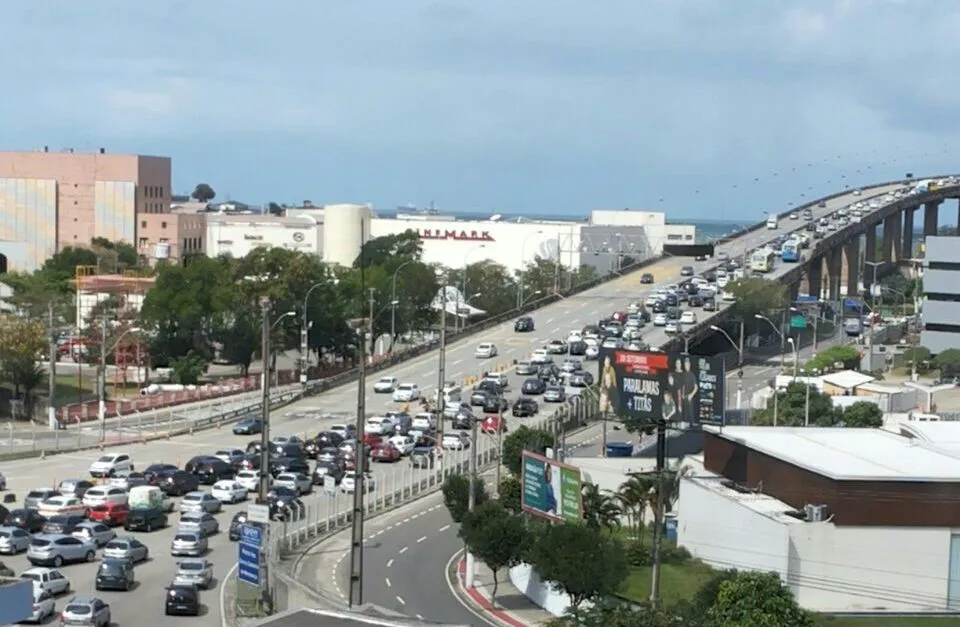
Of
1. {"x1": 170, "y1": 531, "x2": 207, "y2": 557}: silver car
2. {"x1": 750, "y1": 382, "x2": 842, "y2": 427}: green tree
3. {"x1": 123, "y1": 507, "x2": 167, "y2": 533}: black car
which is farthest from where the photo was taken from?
{"x1": 750, "y1": 382, "x2": 842, "y2": 427}: green tree

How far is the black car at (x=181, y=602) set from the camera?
3884cm

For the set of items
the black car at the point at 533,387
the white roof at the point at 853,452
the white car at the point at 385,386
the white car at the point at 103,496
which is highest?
the white roof at the point at 853,452

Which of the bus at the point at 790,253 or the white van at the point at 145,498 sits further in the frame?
the bus at the point at 790,253

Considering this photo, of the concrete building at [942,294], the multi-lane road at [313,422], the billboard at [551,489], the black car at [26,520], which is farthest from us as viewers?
the concrete building at [942,294]

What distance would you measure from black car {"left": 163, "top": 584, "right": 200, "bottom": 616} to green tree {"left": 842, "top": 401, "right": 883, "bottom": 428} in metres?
37.3

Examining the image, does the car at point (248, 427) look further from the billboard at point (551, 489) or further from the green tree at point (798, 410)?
the billboard at point (551, 489)

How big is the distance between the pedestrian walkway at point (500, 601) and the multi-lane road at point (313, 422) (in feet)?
4.06

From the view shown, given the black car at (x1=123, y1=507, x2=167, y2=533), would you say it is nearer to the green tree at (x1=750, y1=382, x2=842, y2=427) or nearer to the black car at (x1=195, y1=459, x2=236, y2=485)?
the black car at (x1=195, y1=459, x2=236, y2=485)

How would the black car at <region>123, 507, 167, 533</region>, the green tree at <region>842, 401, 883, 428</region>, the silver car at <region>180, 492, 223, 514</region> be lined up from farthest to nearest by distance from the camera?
the green tree at <region>842, 401, 883, 428</region> → the silver car at <region>180, 492, 223, 514</region> → the black car at <region>123, 507, 167, 533</region>

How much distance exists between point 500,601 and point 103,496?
14373 millimetres

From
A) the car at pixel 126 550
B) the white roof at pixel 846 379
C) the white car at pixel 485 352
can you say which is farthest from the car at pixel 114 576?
the white car at pixel 485 352

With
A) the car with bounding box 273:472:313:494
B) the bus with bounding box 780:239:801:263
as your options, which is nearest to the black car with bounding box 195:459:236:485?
the car with bounding box 273:472:313:494

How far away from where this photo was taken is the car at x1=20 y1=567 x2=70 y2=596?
3897 centimetres

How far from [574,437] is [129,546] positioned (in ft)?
108
